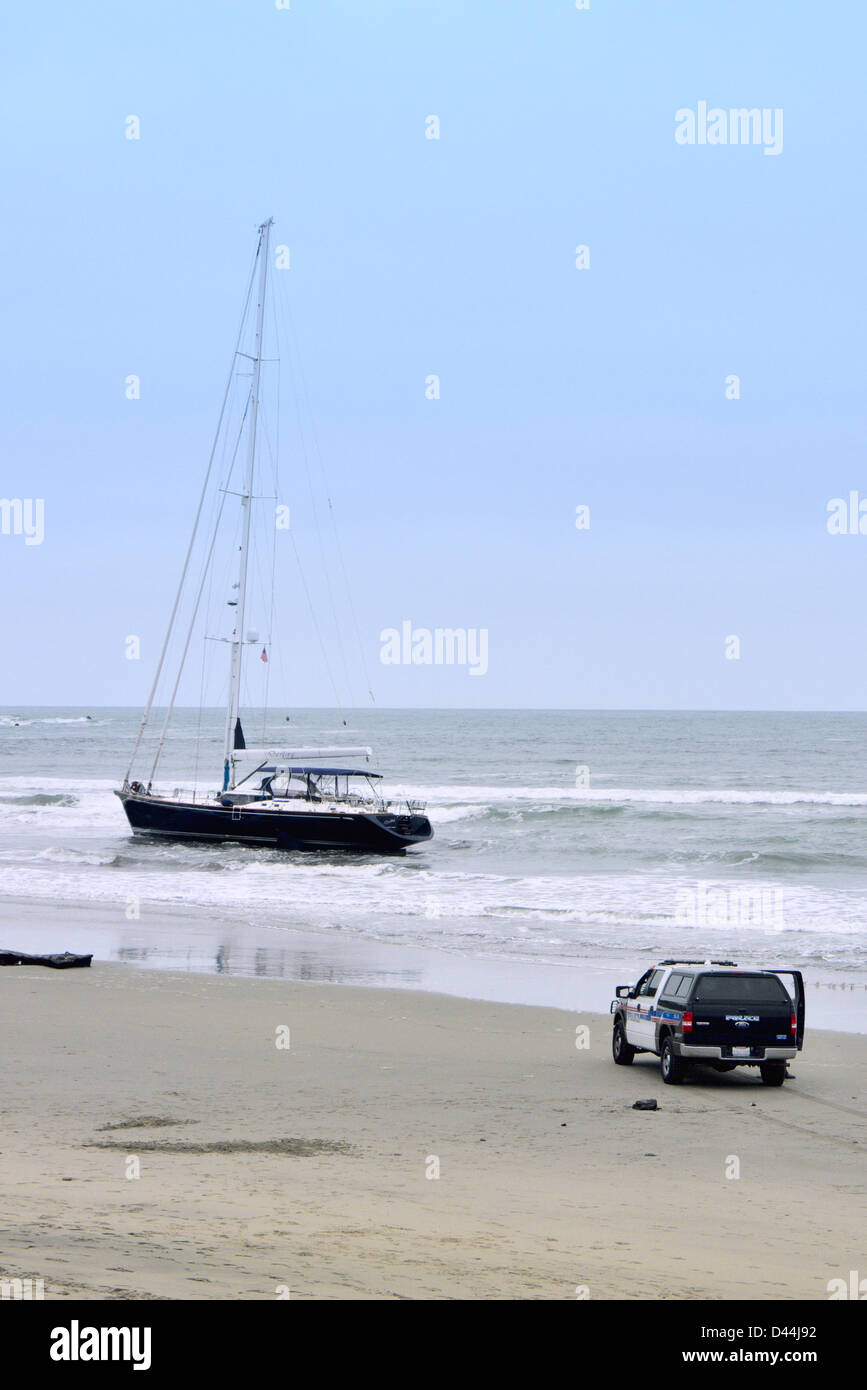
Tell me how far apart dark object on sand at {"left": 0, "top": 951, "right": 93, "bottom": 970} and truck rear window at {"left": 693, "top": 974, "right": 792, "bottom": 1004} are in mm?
11113

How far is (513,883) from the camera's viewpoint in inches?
1400

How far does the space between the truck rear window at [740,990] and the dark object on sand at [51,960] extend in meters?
11.1

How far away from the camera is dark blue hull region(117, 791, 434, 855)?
42.7m

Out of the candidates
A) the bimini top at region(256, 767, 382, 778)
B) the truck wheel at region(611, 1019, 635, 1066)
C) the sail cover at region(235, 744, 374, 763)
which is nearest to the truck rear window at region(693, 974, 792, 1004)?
the truck wheel at region(611, 1019, 635, 1066)

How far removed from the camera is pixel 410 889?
112ft

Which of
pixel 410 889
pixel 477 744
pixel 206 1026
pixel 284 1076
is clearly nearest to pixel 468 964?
pixel 206 1026

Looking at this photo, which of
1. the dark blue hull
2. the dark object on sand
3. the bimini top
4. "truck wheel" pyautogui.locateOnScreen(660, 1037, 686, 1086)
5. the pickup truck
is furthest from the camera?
the bimini top

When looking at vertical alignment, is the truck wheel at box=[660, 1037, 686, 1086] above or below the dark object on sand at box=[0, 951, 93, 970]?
above

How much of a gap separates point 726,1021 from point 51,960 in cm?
1169

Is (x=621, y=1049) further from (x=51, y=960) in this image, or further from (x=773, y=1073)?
(x=51, y=960)

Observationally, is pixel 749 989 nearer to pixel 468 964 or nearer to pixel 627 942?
pixel 468 964

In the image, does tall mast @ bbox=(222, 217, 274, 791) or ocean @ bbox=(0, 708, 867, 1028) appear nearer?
ocean @ bbox=(0, 708, 867, 1028)

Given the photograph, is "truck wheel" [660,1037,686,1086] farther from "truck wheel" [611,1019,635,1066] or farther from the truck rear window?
"truck wheel" [611,1019,635,1066]
